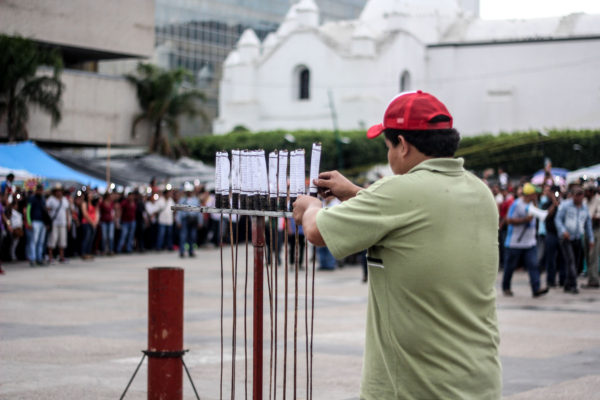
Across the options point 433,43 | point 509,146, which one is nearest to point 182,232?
point 509,146

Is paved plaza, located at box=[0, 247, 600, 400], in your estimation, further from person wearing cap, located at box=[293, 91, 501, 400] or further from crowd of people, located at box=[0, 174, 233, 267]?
person wearing cap, located at box=[293, 91, 501, 400]

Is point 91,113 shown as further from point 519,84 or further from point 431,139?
point 519,84

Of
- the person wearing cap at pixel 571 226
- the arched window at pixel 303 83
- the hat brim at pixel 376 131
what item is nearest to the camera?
the hat brim at pixel 376 131

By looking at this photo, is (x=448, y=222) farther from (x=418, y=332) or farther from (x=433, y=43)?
(x=433, y=43)

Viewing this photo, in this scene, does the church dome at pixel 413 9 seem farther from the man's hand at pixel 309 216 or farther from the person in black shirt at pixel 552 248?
the man's hand at pixel 309 216

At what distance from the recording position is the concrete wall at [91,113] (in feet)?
123

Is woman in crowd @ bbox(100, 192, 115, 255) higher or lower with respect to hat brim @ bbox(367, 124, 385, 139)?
lower

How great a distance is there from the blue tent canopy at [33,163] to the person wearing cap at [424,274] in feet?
73.7

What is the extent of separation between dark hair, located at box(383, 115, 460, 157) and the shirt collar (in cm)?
4

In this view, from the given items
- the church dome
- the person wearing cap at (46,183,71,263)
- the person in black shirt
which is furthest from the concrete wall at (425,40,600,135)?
the person in black shirt

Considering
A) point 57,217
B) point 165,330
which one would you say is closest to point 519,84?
point 57,217

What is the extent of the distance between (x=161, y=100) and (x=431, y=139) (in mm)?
39884

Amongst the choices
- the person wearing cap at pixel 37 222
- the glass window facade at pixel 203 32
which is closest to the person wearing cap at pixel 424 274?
the person wearing cap at pixel 37 222

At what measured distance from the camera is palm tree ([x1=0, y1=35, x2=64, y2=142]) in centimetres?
3212
